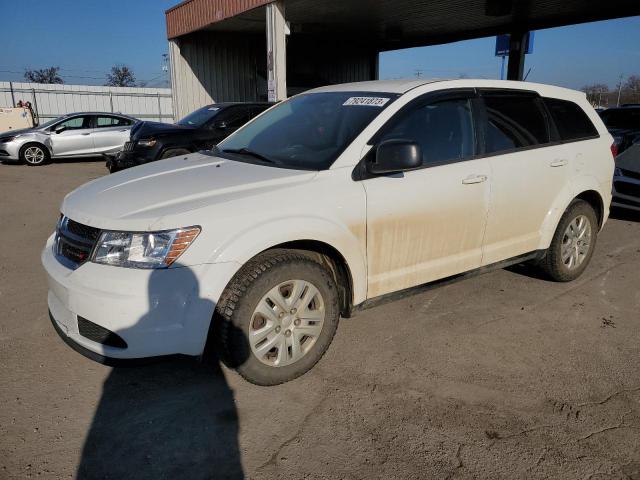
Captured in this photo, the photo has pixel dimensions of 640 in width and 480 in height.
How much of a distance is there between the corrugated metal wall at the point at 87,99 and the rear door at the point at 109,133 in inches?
447

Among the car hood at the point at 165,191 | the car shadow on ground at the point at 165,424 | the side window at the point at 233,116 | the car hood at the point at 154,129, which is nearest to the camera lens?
the car shadow on ground at the point at 165,424

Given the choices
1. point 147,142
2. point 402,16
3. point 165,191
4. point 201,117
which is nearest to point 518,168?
point 165,191

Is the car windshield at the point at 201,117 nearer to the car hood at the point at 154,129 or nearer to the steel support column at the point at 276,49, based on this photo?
the car hood at the point at 154,129

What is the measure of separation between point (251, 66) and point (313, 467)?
→ 21.2 metres

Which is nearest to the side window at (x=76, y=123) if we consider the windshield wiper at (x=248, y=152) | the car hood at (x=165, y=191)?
the windshield wiper at (x=248, y=152)

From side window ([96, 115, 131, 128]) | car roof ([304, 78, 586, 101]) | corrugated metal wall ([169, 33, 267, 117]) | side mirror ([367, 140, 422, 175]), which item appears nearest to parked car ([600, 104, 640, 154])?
car roof ([304, 78, 586, 101])

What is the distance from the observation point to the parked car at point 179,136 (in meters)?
8.75

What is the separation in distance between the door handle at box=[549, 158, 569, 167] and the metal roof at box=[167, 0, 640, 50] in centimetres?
1063

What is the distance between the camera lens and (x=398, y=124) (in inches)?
132

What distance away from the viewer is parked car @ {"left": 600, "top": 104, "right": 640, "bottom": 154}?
8.27 meters

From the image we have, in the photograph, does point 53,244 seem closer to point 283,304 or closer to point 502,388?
point 283,304

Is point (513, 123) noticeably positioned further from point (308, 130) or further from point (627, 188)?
point (627, 188)

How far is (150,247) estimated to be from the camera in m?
2.56

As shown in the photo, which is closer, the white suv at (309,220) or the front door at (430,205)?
the white suv at (309,220)
